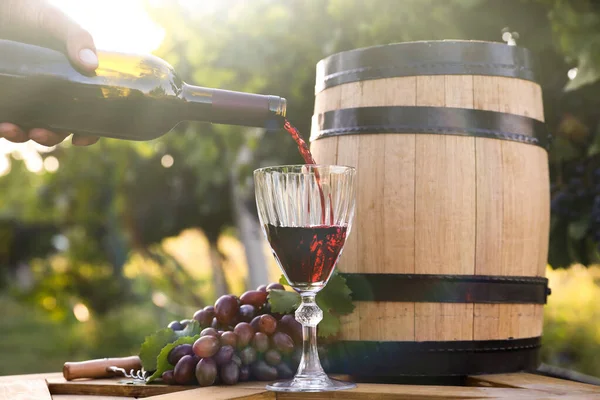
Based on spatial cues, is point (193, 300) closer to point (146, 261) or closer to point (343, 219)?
point (146, 261)

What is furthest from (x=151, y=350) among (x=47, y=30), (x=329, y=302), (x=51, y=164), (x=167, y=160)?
(x=51, y=164)

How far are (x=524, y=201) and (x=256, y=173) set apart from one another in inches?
27.6

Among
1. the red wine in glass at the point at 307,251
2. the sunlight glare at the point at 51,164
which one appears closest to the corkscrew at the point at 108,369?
the red wine in glass at the point at 307,251

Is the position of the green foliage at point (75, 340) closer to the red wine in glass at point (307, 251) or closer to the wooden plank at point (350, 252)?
the wooden plank at point (350, 252)

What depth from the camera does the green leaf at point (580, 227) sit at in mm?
2574

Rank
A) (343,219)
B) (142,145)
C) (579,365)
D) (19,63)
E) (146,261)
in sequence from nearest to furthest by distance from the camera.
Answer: (343,219) < (19,63) < (142,145) < (579,365) < (146,261)

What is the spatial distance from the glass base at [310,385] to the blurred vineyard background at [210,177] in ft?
2.97

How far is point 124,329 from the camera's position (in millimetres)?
11586

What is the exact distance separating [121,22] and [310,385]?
12.9 ft

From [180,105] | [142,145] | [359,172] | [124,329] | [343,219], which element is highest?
[142,145]

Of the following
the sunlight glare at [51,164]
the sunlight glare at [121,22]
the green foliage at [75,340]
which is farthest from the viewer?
the green foliage at [75,340]

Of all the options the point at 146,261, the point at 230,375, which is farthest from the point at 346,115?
the point at 146,261

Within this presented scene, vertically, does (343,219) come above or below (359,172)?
below

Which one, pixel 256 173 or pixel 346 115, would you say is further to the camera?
pixel 346 115
